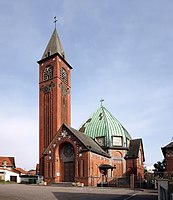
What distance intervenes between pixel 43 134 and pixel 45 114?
172 inches

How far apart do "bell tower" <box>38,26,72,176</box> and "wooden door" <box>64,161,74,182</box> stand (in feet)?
25.0

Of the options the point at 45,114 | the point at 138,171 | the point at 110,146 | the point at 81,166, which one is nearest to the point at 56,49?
the point at 45,114

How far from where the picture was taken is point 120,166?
183 feet

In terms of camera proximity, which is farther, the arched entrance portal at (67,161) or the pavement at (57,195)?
the arched entrance portal at (67,161)

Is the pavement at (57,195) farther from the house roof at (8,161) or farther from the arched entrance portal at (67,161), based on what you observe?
the house roof at (8,161)

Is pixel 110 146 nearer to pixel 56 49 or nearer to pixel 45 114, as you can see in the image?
pixel 45 114

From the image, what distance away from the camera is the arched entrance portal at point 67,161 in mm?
46316

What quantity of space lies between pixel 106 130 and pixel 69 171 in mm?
14472

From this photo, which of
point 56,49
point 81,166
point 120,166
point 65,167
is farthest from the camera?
point 56,49

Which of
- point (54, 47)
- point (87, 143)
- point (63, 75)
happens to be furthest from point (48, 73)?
A: point (87, 143)

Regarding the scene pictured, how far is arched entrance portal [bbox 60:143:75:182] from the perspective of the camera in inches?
1823

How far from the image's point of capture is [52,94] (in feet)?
186

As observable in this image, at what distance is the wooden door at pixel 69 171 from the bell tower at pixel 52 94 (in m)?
7.62

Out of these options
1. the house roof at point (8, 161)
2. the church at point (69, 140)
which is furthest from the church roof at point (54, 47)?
the house roof at point (8, 161)
